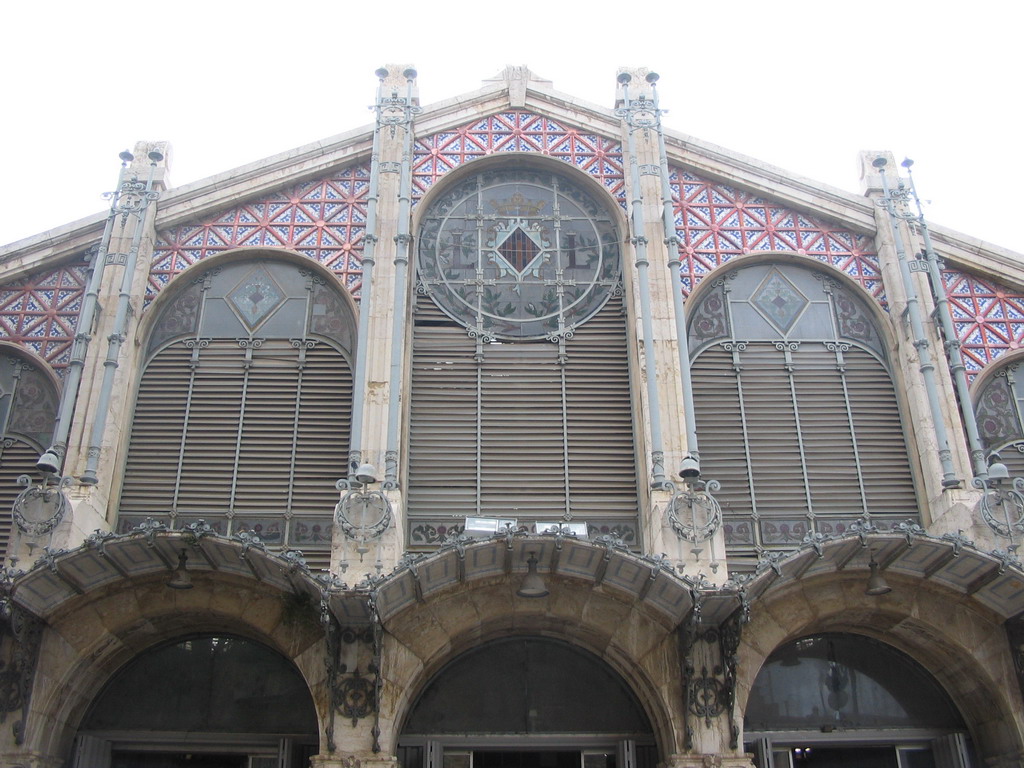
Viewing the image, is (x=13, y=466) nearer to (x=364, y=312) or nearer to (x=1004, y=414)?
(x=364, y=312)

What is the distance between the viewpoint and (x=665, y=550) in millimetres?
13648

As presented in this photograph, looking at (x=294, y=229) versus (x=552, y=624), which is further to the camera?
(x=294, y=229)

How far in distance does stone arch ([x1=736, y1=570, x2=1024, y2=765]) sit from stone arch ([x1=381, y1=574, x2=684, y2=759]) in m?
1.15

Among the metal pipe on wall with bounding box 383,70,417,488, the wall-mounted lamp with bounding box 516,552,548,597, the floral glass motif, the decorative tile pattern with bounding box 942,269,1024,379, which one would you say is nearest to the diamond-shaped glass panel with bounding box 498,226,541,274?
the floral glass motif

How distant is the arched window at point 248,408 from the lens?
1534 cm

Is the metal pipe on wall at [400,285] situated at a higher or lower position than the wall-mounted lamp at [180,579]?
higher

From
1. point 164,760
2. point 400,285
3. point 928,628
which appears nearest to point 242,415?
point 400,285

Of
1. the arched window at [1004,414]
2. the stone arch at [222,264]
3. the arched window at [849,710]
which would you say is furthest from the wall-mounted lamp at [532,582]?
the arched window at [1004,414]

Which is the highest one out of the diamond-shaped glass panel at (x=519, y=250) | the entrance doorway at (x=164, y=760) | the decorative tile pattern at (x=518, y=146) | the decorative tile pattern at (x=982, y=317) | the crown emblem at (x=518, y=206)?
the decorative tile pattern at (x=518, y=146)

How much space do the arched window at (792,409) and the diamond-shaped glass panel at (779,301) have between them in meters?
0.02

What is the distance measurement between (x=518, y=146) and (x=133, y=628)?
10320 millimetres

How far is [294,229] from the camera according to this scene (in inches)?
693

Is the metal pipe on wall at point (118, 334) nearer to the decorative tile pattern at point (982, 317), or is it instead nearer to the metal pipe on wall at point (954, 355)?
the metal pipe on wall at point (954, 355)

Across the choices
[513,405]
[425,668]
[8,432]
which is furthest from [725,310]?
[8,432]
